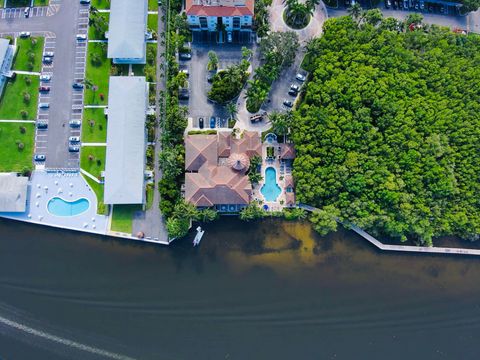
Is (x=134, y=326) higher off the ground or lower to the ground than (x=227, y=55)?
lower

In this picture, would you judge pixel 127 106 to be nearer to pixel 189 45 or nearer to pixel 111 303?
pixel 189 45

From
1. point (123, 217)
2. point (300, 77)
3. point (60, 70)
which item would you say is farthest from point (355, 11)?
point (123, 217)

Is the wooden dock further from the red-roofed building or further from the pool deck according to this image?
the red-roofed building

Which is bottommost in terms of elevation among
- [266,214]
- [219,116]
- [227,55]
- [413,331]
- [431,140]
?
[413,331]

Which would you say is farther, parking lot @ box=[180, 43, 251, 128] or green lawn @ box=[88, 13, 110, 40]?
green lawn @ box=[88, 13, 110, 40]

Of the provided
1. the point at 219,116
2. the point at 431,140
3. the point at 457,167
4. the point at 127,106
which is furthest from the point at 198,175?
the point at 457,167

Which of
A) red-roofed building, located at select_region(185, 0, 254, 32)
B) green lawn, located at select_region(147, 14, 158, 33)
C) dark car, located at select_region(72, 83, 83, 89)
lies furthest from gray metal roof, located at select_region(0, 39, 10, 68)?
red-roofed building, located at select_region(185, 0, 254, 32)

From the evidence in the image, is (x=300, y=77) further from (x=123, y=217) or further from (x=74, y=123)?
(x=74, y=123)
